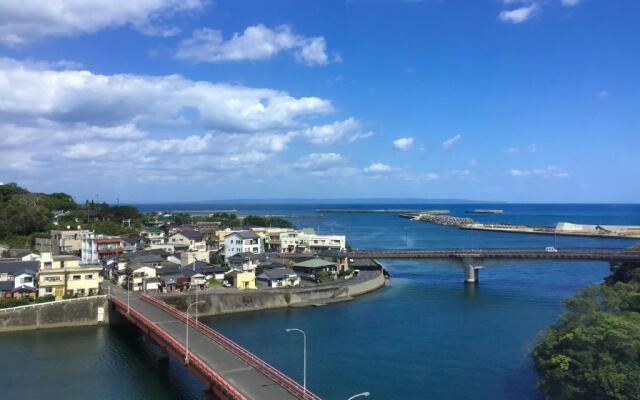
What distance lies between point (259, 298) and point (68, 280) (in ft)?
52.4

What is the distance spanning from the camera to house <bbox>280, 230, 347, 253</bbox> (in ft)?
222

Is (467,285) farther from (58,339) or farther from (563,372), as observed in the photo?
(58,339)

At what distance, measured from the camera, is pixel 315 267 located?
49875 millimetres

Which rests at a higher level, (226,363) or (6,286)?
(6,286)

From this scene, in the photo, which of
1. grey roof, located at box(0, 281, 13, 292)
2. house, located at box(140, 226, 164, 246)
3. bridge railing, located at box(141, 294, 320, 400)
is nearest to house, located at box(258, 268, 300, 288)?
bridge railing, located at box(141, 294, 320, 400)

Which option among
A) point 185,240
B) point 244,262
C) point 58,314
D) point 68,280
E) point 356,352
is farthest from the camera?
point 185,240

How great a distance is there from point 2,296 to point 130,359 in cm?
1591

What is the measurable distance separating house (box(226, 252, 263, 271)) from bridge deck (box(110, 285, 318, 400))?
16.7 meters

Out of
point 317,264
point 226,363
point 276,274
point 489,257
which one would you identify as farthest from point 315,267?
point 226,363

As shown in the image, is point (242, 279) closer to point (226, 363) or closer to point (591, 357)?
point (226, 363)

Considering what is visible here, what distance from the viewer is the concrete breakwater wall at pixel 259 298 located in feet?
128

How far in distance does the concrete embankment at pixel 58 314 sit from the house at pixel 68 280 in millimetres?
3143

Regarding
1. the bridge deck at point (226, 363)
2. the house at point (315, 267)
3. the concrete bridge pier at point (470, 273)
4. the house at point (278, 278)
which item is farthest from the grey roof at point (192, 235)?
the concrete bridge pier at point (470, 273)

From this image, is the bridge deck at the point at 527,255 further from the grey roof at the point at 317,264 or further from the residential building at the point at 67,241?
the residential building at the point at 67,241
